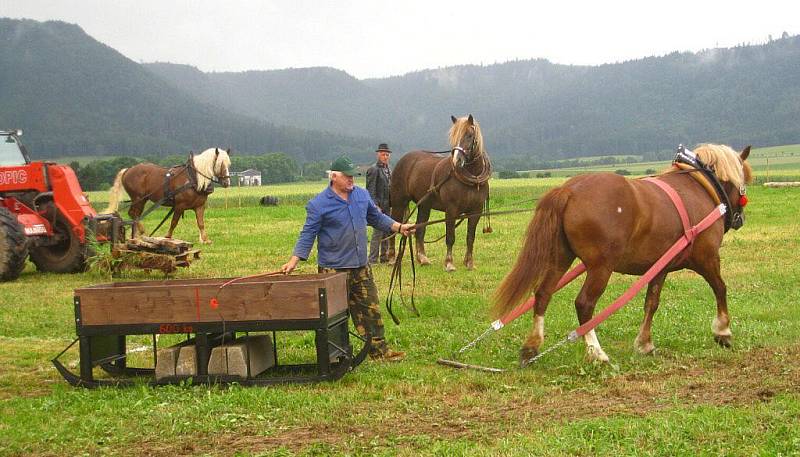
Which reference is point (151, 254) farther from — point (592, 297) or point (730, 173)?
point (730, 173)

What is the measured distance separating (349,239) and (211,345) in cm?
160

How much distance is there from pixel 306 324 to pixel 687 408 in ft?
9.62

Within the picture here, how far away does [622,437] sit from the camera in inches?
201

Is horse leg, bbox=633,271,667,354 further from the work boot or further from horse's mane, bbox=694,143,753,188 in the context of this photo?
the work boot

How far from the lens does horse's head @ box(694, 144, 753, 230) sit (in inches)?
326

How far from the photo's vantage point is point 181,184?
766 inches

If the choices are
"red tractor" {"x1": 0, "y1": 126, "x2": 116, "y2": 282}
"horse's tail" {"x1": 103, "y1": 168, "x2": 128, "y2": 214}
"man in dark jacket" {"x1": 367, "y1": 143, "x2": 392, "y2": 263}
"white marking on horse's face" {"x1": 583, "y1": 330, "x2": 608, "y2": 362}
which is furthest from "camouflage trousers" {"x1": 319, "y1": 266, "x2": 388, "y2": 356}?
"horse's tail" {"x1": 103, "y1": 168, "x2": 128, "y2": 214}

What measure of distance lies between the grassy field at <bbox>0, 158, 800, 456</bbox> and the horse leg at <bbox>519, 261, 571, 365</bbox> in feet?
0.51

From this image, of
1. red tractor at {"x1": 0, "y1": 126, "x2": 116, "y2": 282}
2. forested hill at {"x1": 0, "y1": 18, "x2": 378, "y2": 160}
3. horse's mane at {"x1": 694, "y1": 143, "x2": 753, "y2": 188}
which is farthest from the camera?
forested hill at {"x1": 0, "y1": 18, "x2": 378, "y2": 160}

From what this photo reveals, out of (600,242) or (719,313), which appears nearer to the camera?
(600,242)

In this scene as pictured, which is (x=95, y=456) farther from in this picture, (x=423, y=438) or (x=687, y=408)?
(x=687, y=408)

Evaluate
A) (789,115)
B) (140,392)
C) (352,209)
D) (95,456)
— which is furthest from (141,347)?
(789,115)

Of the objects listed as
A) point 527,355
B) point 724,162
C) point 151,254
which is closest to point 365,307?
point 527,355

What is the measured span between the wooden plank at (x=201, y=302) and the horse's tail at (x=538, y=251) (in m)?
1.62
